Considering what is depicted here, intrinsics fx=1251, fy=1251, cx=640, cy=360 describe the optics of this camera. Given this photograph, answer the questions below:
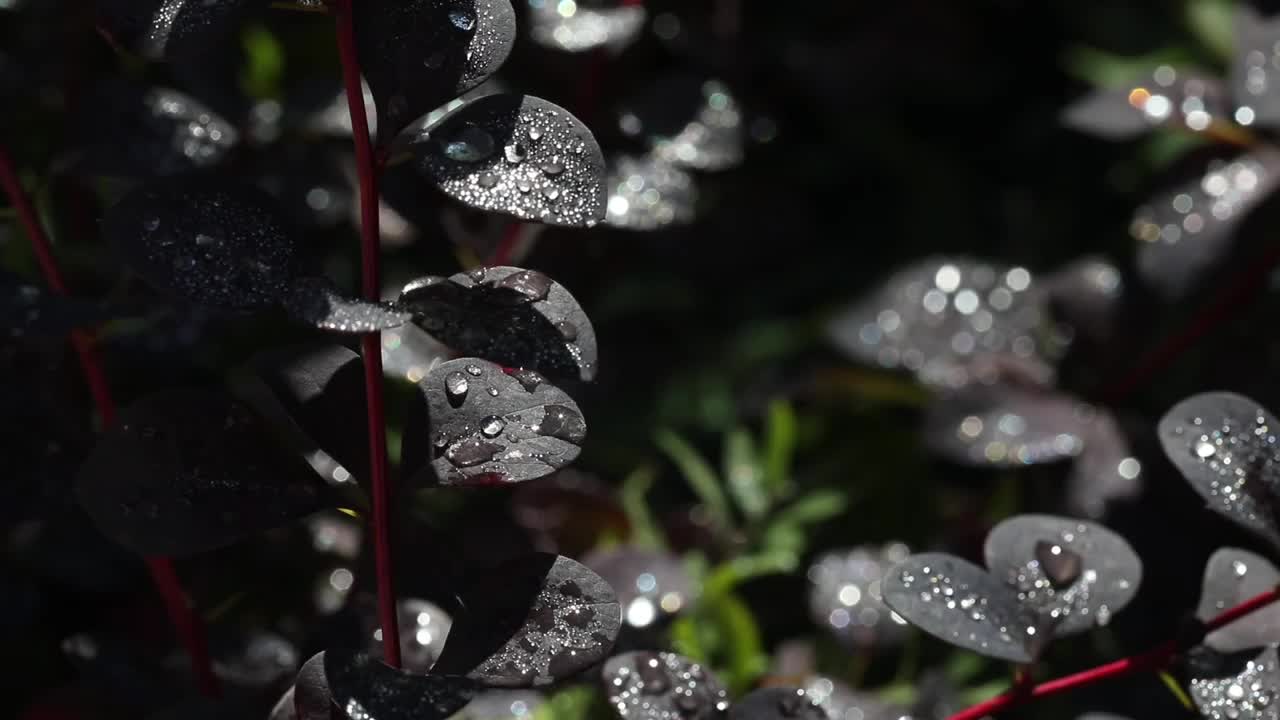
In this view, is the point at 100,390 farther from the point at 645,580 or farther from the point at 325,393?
the point at 645,580

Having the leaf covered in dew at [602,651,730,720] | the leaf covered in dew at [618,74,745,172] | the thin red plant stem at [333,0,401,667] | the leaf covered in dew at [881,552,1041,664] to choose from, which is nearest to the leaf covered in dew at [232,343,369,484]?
the thin red plant stem at [333,0,401,667]

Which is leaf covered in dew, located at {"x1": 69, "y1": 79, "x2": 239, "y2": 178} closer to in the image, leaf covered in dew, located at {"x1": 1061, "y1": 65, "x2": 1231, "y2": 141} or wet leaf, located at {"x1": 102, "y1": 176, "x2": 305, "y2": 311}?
wet leaf, located at {"x1": 102, "y1": 176, "x2": 305, "y2": 311}

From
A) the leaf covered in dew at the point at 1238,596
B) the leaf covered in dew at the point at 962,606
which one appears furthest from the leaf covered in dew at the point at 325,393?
the leaf covered in dew at the point at 1238,596

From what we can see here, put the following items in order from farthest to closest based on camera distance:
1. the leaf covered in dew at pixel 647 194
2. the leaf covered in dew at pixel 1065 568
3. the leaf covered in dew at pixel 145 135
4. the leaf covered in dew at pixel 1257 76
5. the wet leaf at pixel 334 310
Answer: the leaf covered in dew at pixel 1257 76
the leaf covered in dew at pixel 647 194
the leaf covered in dew at pixel 145 135
the leaf covered in dew at pixel 1065 568
the wet leaf at pixel 334 310

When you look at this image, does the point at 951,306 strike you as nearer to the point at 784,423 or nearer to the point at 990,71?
the point at 784,423

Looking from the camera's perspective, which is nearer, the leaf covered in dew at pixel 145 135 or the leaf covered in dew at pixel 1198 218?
the leaf covered in dew at pixel 145 135

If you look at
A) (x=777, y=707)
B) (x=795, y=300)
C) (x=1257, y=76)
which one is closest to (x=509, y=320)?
(x=777, y=707)

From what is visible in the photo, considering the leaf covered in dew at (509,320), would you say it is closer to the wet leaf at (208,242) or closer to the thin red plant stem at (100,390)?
the wet leaf at (208,242)
